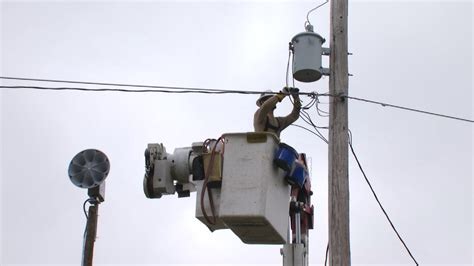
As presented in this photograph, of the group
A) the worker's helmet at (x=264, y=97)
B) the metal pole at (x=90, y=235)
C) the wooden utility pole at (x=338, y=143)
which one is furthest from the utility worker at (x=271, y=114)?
the metal pole at (x=90, y=235)

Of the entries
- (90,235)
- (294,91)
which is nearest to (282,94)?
(294,91)

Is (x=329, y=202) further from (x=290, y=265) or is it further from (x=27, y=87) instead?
(x=27, y=87)

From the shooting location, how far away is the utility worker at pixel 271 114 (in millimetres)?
6789

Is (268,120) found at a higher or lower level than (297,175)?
higher

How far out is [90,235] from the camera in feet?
24.2

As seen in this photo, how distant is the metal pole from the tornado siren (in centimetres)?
217

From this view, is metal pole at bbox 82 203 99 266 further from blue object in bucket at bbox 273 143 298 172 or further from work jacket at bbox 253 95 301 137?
blue object in bucket at bbox 273 143 298 172

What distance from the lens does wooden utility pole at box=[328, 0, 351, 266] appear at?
6.76 metres

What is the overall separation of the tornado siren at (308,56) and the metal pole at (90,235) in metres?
2.17

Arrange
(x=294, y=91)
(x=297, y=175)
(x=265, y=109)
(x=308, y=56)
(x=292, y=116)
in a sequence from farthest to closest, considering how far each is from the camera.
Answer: (x=308, y=56) < (x=294, y=91) < (x=292, y=116) < (x=265, y=109) < (x=297, y=175)

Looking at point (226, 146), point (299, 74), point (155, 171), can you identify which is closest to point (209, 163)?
point (226, 146)

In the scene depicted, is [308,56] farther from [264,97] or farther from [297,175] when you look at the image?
[297,175]

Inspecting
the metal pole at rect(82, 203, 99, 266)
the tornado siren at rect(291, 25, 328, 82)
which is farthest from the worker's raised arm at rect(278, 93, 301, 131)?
the metal pole at rect(82, 203, 99, 266)

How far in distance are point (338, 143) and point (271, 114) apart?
668 mm
